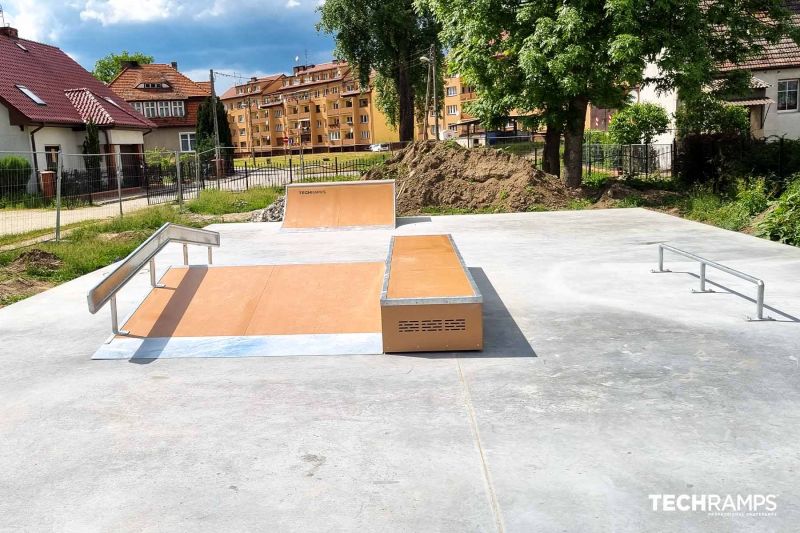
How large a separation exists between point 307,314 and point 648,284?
4.68 m

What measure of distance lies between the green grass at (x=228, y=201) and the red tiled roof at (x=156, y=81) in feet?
125

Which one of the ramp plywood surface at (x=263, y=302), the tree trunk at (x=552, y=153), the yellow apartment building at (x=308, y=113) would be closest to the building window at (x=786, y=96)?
the tree trunk at (x=552, y=153)

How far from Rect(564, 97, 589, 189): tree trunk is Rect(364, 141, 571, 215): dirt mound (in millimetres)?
841

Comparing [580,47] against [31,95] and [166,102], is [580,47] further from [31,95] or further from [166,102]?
[166,102]

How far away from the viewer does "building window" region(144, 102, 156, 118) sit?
58469 millimetres

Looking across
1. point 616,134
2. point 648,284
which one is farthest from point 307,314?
point 616,134

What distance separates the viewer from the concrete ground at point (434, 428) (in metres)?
3.72

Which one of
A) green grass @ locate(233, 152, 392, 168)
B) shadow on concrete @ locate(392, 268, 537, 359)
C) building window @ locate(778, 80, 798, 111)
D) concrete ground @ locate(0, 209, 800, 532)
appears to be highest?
building window @ locate(778, 80, 798, 111)

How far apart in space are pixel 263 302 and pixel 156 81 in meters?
57.4

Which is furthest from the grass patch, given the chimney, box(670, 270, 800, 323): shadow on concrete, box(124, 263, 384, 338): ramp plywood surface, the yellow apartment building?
the yellow apartment building

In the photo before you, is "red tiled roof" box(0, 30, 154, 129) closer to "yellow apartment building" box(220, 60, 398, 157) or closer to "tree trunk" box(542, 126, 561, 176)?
"tree trunk" box(542, 126, 561, 176)

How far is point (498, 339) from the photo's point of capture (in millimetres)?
6965

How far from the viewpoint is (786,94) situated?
3119cm

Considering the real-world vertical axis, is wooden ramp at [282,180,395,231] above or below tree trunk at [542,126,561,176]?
below
